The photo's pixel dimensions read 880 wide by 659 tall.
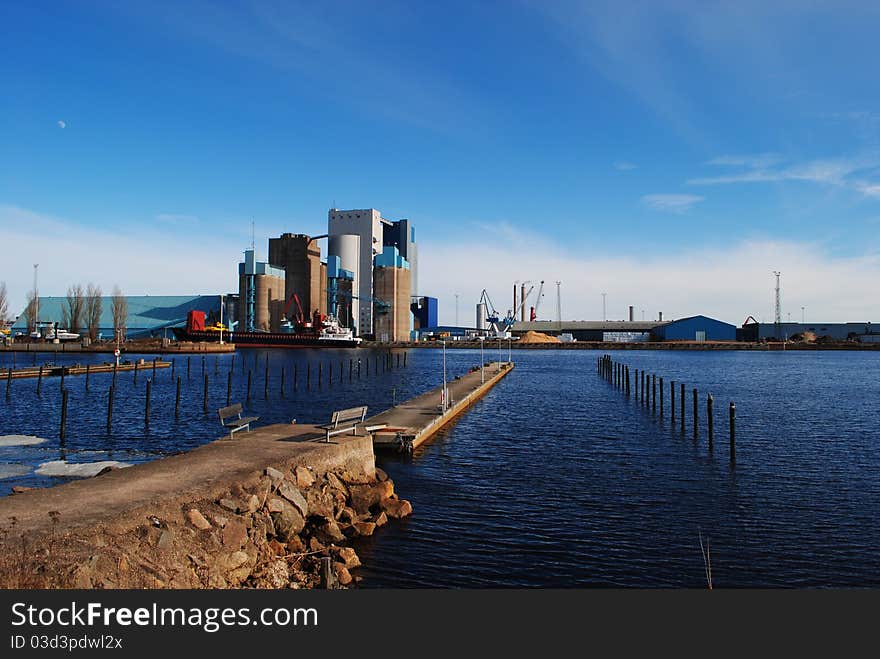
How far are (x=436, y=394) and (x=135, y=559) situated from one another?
40.2 metres

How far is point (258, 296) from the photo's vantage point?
7495 inches

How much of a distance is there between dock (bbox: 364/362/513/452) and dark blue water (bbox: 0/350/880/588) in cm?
84

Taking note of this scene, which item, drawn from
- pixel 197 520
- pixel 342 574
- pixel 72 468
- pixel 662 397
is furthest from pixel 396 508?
pixel 662 397

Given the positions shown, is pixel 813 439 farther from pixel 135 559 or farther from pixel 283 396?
pixel 283 396

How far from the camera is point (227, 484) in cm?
1623

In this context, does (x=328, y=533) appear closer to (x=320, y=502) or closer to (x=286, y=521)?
(x=286, y=521)

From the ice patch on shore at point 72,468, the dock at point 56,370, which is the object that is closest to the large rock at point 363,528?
the ice patch on shore at point 72,468

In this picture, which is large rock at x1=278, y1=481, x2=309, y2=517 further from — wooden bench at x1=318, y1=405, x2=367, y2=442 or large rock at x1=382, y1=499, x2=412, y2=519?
wooden bench at x1=318, y1=405, x2=367, y2=442

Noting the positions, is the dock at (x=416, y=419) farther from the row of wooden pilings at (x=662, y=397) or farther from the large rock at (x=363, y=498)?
the row of wooden pilings at (x=662, y=397)

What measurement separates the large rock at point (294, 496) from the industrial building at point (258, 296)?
17946cm

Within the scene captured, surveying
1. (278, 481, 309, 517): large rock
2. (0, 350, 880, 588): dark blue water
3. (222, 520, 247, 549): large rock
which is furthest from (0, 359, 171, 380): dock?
(222, 520, 247, 549): large rock

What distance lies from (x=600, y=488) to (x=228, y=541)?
14683 mm

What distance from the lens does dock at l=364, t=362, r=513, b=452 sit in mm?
29781

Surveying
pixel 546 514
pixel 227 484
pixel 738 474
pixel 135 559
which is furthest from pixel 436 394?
pixel 135 559
